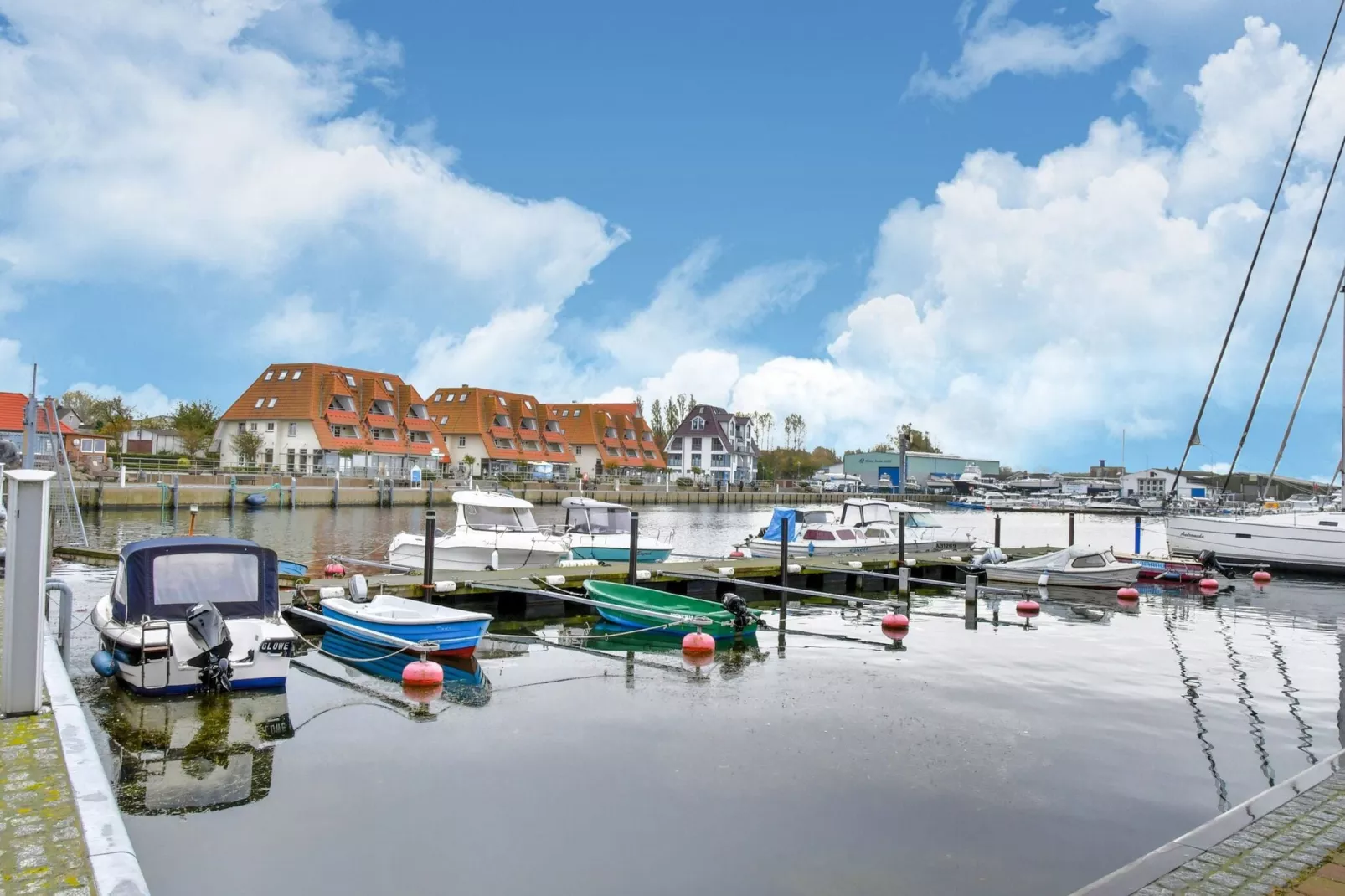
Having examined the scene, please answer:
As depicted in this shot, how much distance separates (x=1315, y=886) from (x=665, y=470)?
119 meters

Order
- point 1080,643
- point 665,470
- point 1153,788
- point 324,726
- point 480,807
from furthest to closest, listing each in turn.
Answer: point 665,470
point 1080,643
point 324,726
point 1153,788
point 480,807

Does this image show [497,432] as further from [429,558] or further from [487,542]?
[429,558]

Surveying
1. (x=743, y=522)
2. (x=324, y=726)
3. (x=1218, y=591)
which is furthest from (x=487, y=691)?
(x=743, y=522)

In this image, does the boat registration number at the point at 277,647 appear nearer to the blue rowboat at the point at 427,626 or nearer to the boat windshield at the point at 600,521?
the blue rowboat at the point at 427,626

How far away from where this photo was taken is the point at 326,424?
8206 centimetres

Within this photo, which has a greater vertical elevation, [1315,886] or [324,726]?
[1315,886]

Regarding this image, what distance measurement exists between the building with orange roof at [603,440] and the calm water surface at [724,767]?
9433 cm

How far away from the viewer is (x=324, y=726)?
41.3 ft

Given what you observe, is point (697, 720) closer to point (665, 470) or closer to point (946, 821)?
point (946, 821)

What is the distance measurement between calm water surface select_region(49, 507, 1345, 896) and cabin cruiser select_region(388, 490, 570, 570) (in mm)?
10213

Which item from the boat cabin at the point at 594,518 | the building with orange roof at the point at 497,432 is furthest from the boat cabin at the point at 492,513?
the building with orange roof at the point at 497,432

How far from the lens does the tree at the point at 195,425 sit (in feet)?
285

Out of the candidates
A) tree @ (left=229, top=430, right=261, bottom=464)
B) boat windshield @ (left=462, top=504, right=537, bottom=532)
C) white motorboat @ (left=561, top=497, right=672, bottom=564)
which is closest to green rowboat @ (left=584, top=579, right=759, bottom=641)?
boat windshield @ (left=462, top=504, right=537, bottom=532)

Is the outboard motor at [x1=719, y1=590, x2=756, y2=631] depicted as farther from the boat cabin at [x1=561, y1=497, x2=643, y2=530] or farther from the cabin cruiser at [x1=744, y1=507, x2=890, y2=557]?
the cabin cruiser at [x1=744, y1=507, x2=890, y2=557]
